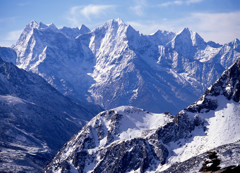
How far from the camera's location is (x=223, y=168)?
603 feet

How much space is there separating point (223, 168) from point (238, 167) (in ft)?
29.8

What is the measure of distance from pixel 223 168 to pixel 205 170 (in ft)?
36.7

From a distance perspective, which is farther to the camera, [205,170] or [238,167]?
[205,170]

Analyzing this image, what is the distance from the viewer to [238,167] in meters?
176

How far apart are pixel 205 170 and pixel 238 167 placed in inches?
798

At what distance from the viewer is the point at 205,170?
7608 inches
